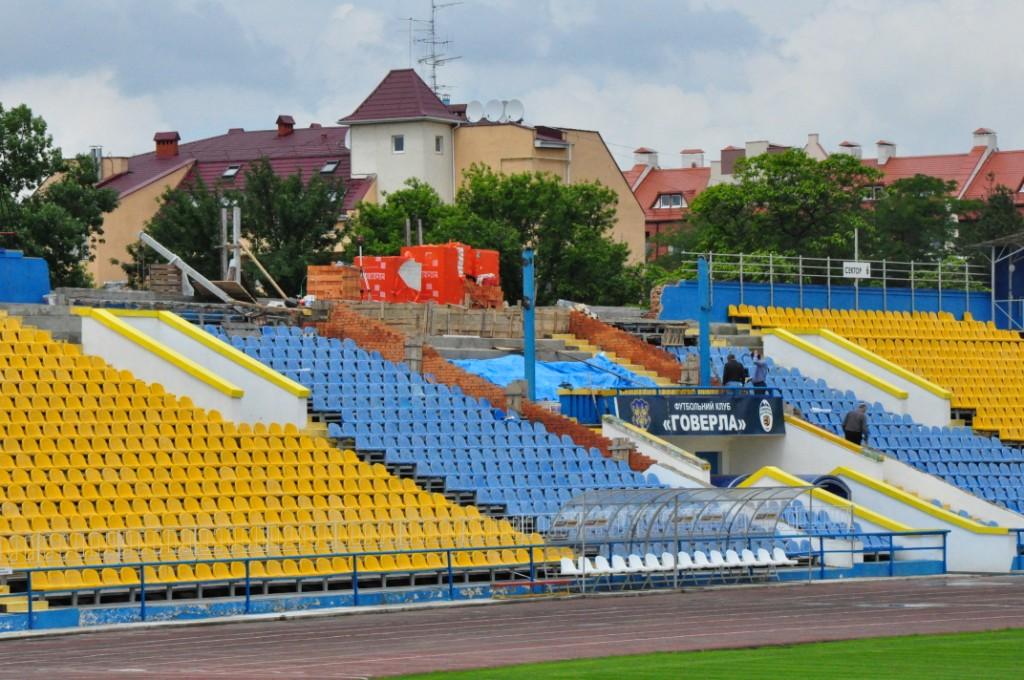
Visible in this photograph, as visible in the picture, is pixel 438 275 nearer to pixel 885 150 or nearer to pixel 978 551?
pixel 978 551

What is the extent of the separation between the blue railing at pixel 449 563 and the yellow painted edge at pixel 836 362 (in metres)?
9.66

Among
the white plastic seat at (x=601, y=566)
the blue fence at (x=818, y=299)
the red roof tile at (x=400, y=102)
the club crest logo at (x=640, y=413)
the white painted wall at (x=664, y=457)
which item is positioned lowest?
the white plastic seat at (x=601, y=566)

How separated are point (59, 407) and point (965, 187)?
8375 centimetres

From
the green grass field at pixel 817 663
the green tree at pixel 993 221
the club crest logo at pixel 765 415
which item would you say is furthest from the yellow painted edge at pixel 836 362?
the green tree at pixel 993 221

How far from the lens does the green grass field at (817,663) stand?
19875 mm

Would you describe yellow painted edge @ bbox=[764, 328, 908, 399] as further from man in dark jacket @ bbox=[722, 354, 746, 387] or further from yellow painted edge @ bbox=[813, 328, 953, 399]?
man in dark jacket @ bbox=[722, 354, 746, 387]

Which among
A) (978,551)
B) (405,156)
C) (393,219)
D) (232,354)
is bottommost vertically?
(978,551)

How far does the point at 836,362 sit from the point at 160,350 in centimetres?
1759

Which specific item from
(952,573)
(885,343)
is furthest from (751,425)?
(885,343)

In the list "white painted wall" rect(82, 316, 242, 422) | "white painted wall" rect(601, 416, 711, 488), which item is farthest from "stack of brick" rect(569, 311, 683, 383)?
"white painted wall" rect(82, 316, 242, 422)

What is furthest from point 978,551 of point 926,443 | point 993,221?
point 993,221

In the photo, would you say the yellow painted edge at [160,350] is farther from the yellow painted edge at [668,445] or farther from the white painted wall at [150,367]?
the yellow painted edge at [668,445]

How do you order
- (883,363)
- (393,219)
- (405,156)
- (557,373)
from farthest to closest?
1. (405,156)
2. (393,219)
3. (883,363)
4. (557,373)

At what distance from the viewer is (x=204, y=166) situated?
9044cm
